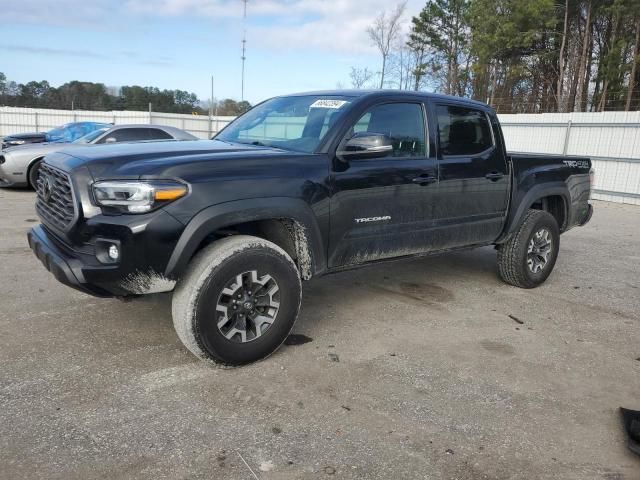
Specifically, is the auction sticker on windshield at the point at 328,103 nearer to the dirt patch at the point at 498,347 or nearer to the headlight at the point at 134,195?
the headlight at the point at 134,195

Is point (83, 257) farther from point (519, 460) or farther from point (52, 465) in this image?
point (519, 460)

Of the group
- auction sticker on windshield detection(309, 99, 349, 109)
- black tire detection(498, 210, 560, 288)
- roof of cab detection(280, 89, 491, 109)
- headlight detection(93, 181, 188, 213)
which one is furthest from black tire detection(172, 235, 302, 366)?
black tire detection(498, 210, 560, 288)

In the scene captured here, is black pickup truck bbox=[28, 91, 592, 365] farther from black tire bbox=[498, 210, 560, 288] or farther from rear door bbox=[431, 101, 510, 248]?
black tire bbox=[498, 210, 560, 288]

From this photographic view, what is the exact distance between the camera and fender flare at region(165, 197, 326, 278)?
304cm

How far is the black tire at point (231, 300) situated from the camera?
3.12 meters

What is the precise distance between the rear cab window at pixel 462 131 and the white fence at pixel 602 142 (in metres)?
11.0

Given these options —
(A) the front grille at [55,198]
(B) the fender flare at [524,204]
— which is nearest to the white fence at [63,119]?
(B) the fender flare at [524,204]

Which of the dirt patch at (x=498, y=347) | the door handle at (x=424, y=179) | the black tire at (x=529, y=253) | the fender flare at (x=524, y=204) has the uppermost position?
the door handle at (x=424, y=179)

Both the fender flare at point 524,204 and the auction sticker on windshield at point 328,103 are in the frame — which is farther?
the fender flare at point 524,204

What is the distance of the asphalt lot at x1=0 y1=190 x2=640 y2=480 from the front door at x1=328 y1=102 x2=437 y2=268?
0.68 meters

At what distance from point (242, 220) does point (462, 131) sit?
2.42 m

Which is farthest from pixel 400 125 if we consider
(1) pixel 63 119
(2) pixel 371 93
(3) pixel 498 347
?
(1) pixel 63 119

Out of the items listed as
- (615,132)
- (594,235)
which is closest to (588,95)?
(615,132)

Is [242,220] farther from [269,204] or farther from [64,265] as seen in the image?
[64,265]
